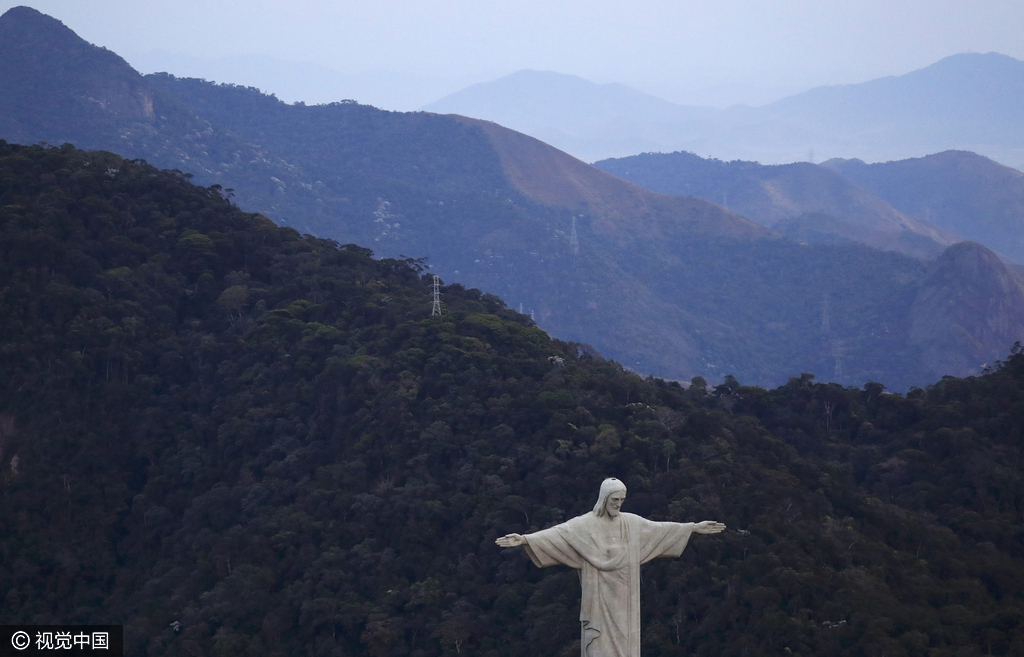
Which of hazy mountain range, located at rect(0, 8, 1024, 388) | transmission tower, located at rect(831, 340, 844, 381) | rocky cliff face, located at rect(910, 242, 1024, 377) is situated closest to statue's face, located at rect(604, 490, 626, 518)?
hazy mountain range, located at rect(0, 8, 1024, 388)

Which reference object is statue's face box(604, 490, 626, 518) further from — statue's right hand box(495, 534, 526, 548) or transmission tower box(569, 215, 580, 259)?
transmission tower box(569, 215, 580, 259)

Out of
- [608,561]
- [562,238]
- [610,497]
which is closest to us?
[610,497]

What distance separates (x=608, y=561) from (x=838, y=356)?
398ft

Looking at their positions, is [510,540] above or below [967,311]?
below

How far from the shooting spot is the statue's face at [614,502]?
858 cm

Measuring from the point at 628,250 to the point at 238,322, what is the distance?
10417cm

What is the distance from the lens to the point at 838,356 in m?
124

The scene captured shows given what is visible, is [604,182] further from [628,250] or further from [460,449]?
[460,449]

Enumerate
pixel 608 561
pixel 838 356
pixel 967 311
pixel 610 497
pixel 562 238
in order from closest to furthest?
pixel 610 497
pixel 608 561
pixel 838 356
pixel 967 311
pixel 562 238

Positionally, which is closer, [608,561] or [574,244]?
[608,561]

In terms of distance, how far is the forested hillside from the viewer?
30.6 m

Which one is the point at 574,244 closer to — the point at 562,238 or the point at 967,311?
the point at 562,238

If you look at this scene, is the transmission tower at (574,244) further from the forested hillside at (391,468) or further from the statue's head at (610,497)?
the statue's head at (610,497)

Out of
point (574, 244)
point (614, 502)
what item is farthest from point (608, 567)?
point (574, 244)
